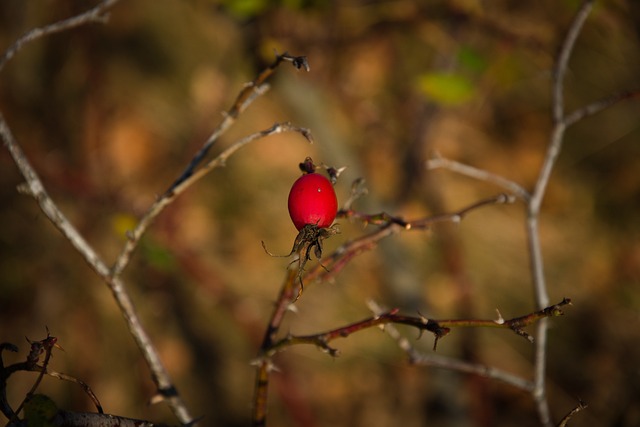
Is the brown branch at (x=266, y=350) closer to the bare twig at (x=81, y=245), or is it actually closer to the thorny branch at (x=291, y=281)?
the thorny branch at (x=291, y=281)

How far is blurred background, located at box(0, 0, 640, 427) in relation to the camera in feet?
9.73

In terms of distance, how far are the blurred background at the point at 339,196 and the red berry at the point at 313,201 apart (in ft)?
5.30

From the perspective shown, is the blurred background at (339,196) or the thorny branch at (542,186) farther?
the blurred background at (339,196)

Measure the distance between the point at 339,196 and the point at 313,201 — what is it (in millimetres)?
2514

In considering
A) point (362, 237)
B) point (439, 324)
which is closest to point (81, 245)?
point (362, 237)

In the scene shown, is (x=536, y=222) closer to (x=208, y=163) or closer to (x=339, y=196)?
(x=208, y=163)

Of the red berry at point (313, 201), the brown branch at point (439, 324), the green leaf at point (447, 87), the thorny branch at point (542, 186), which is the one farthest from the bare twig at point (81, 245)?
the green leaf at point (447, 87)

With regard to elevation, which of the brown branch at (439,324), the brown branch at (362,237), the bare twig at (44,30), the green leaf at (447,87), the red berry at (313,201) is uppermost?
the green leaf at (447,87)

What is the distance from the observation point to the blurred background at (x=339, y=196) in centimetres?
297

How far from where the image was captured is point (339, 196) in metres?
3.45

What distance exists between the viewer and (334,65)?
12.7ft

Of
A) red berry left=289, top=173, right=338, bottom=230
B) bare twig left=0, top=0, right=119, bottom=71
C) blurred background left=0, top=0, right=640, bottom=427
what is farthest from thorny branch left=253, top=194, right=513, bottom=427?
blurred background left=0, top=0, right=640, bottom=427

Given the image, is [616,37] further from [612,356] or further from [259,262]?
[259,262]

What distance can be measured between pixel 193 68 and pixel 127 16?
558 mm
